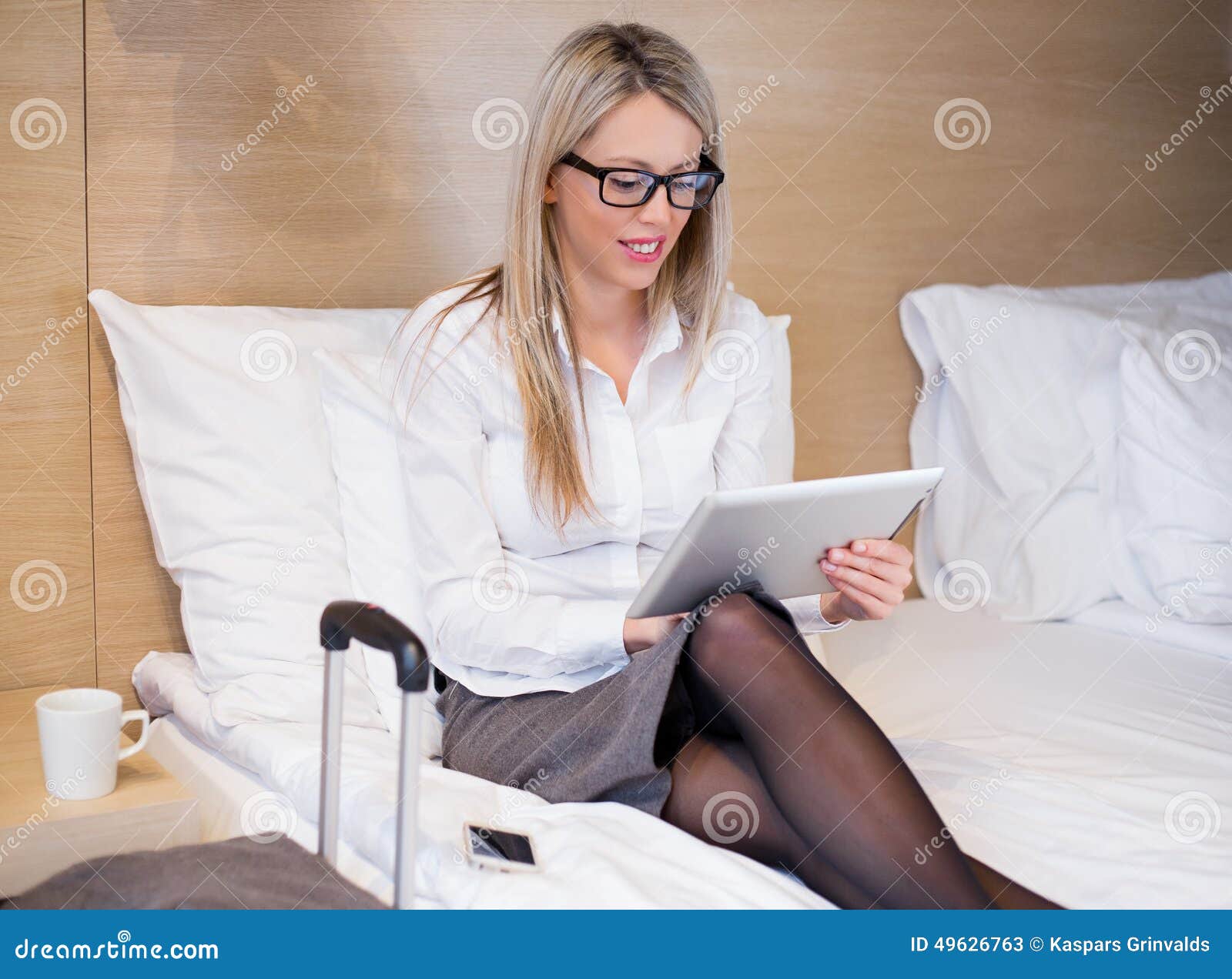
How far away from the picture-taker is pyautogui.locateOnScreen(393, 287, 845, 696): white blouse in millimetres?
1296

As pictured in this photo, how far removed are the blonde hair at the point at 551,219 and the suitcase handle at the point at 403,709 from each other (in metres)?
0.47

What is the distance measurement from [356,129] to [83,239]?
38 cm

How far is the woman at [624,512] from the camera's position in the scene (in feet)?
3.73

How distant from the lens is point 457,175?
5.63 feet

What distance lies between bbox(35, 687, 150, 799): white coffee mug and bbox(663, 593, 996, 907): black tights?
1.93ft

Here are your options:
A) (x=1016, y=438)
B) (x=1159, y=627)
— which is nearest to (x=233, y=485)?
(x=1016, y=438)

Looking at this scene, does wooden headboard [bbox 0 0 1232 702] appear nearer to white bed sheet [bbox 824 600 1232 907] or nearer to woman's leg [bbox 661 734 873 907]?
white bed sheet [bbox 824 600 1232 907]

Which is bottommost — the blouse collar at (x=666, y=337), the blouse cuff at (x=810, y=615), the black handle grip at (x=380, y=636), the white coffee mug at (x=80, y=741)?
the white coffee mug at (x=80, y=741)

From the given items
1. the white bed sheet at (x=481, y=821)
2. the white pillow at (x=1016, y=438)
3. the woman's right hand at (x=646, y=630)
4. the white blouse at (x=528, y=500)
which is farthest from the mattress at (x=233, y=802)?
the white pillow at (x=1016, y=438)

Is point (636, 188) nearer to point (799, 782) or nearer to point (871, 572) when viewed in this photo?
point (871, 572)

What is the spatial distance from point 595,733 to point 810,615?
35cm

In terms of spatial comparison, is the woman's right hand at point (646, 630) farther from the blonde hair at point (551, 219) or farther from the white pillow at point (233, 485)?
the white pillow at point (233, 485)
